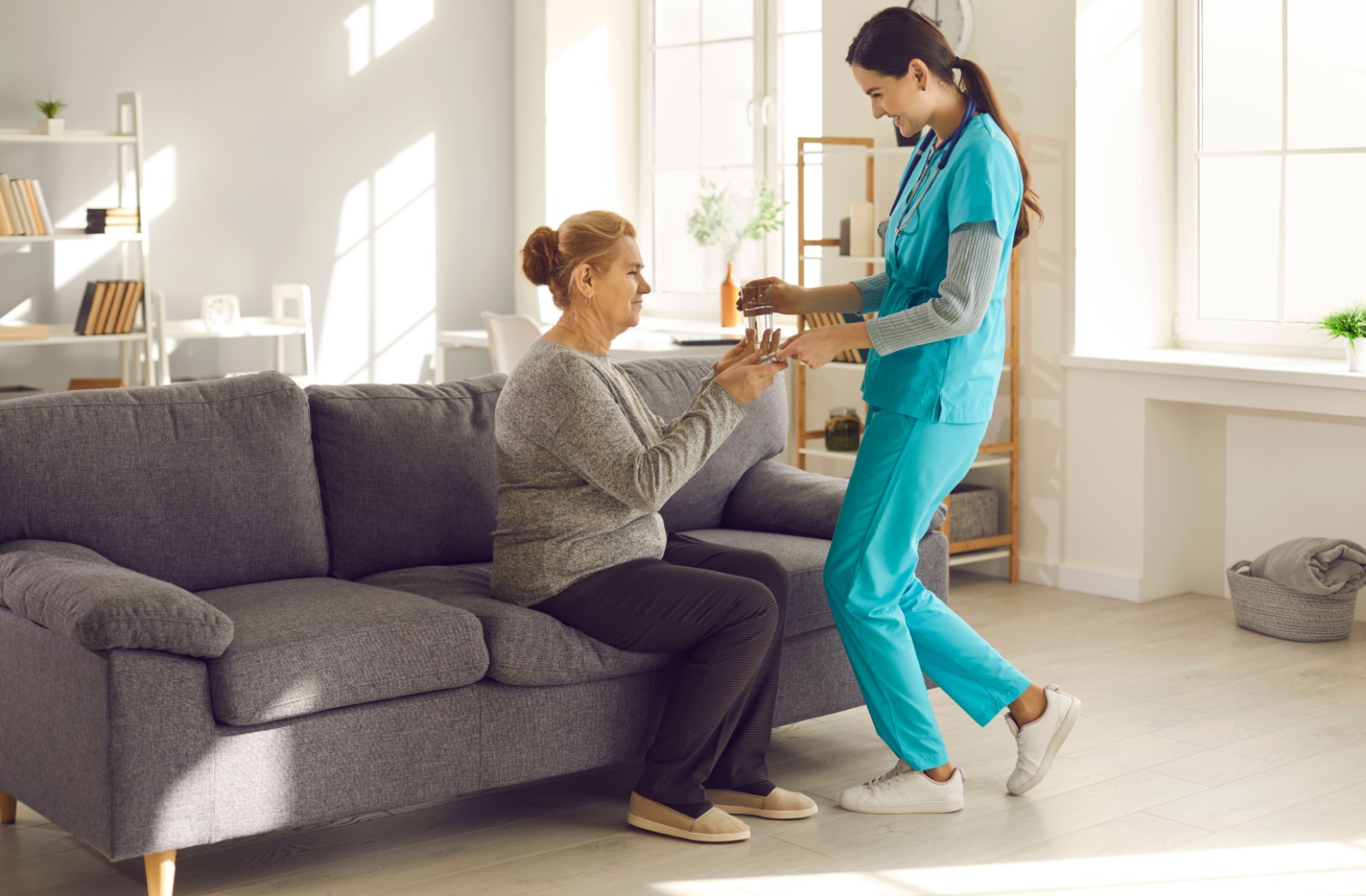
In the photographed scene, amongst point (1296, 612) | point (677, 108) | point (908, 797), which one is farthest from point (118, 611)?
point (677, 108)

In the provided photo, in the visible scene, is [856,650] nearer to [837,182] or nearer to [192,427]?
[192,427]

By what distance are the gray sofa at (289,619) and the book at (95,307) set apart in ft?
9.40

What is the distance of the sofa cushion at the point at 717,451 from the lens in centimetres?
342

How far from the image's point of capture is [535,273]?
109 inches

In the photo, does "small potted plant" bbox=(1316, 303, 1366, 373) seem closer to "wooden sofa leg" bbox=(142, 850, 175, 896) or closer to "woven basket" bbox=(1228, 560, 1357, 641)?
"woven basket" bbox=(1228, 560, 1357, 641)

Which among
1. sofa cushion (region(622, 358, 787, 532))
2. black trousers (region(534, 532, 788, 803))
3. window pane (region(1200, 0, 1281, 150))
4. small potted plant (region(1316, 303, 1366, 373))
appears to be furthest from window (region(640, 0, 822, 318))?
black trousers (region(534, 532, 788, 803))

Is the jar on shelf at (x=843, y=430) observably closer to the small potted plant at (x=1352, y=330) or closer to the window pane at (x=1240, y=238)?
the window pane at (x=1240, y=238)

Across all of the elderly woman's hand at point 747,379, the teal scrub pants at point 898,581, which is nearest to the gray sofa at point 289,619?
the teal scrub pants at point 898,581

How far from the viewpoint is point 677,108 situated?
6.87 metres

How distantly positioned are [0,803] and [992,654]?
75.6 inches

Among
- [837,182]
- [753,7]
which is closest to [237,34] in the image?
[753,7]

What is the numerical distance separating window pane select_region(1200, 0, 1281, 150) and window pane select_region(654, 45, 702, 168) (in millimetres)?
2606

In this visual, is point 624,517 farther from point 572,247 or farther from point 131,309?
point 131,309

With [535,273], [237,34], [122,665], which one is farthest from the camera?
[237,34]
